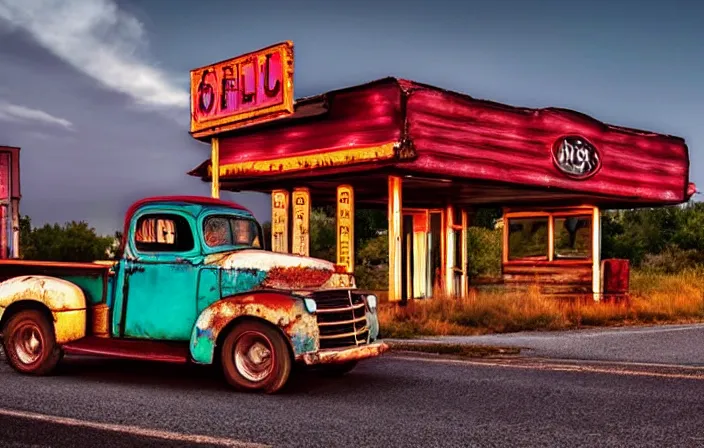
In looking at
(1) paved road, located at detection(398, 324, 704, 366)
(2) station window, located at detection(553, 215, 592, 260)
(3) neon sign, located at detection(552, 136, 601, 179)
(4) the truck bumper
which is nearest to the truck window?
(4) the truck bumper

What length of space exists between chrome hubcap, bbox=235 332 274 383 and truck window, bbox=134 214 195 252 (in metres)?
1.34

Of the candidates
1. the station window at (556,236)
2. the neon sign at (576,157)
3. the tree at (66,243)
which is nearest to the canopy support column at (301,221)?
the neon sign at (576,157)

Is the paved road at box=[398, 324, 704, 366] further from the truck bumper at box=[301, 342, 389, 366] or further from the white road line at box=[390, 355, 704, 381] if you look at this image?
the truck bumper at box=[301, 342, 389, 366]

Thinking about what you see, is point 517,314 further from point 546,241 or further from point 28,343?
point 28,343

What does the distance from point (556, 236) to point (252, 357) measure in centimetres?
1512

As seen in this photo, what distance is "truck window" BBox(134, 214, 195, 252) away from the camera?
8828 millimetres

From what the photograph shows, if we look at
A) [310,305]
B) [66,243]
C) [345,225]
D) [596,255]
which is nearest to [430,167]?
[345,225]

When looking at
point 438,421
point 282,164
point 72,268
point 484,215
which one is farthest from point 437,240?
point 484,215

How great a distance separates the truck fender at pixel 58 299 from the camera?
9.02 m

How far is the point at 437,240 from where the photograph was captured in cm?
2250

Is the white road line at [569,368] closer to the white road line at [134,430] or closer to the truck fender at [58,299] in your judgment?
the truck fender at [58,299]

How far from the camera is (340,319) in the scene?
833 centimetres

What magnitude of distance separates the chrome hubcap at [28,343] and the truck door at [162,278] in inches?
50.3

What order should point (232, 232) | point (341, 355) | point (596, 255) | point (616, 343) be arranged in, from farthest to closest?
point (596, 255) → point (616, 343) → point (232, 232) → point (341, 355)
